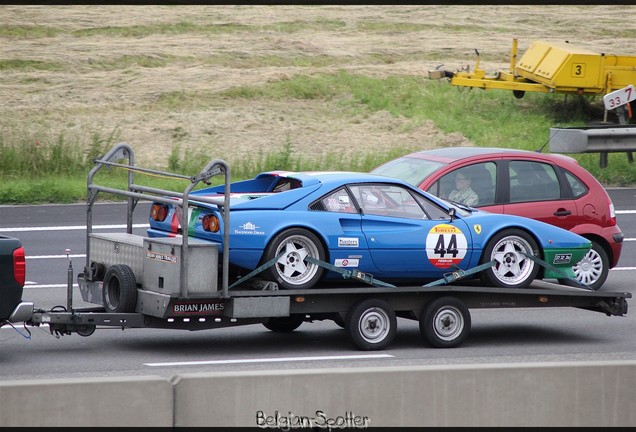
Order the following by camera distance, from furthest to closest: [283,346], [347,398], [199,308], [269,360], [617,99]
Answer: [617,99], [283,346], [269,360], [199,308], [347,398]

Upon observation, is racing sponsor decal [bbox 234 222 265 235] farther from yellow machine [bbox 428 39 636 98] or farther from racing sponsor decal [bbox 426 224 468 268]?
yellow machine [bbox 428 39 636 98]

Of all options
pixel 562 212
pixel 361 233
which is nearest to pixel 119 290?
pixel 361 233

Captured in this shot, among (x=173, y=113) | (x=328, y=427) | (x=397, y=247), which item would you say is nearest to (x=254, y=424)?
(x=328, y=427)

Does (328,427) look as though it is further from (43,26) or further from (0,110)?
(43,26)

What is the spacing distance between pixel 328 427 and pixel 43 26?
2765cm

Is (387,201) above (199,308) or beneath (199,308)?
above

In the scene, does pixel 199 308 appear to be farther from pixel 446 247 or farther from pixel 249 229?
pixel 446 247

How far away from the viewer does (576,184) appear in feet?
46.5

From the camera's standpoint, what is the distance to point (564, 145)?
20.1m

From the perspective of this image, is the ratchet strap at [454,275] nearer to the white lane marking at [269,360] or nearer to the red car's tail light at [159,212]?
the white lane marking at [269,360]

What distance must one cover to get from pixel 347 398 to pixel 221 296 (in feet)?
12.2

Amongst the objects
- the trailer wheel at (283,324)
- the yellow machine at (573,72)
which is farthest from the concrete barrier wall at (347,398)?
the yellow machine at (573,72)

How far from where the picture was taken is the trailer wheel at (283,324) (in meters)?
12.1

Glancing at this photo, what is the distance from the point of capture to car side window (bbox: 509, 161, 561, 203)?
13.8 meters
